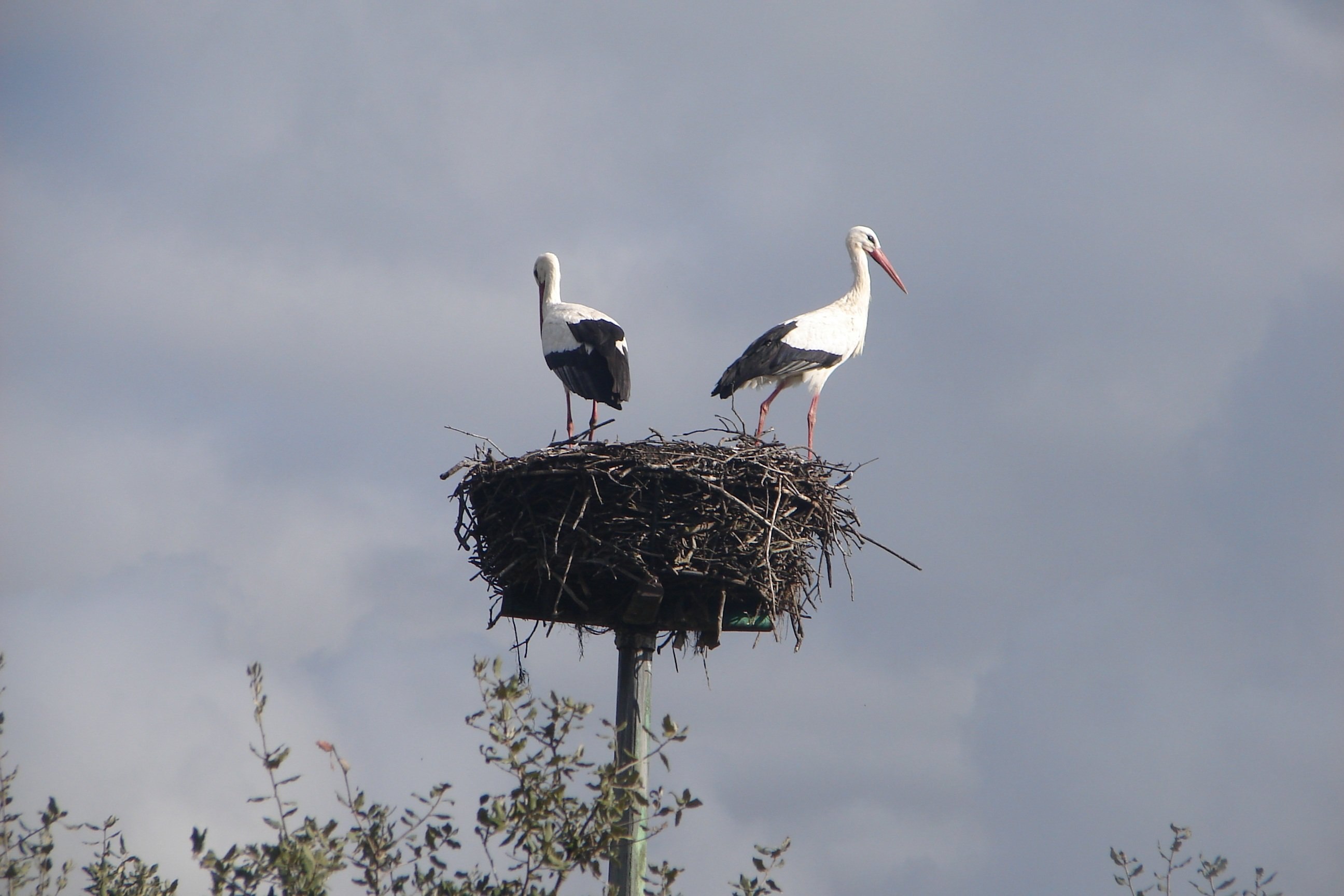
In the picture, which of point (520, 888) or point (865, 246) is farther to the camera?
point (865, 246)

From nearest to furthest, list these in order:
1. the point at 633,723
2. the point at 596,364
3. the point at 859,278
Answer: the point at 633,723
the point at 596,364
the point at 859,278

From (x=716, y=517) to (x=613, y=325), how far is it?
153 inches

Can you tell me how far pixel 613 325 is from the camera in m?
10.6

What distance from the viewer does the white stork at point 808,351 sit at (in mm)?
10211

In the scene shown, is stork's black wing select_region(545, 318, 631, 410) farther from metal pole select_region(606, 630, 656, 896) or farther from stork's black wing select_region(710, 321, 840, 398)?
metal pole select_region(606, 630, 656, 896)

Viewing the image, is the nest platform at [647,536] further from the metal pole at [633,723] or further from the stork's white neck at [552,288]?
the stork's white neck at [552,288]

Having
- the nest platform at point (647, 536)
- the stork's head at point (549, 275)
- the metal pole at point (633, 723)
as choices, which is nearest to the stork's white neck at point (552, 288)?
the stork's head at point (549, 275)

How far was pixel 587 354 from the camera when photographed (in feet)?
33.0

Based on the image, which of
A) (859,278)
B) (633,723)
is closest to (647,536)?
(633,723)

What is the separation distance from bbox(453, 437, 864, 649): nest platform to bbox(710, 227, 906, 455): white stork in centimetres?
272

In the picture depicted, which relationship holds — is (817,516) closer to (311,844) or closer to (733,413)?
(733,413)

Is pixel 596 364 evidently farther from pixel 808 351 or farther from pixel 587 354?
pixel 808 351

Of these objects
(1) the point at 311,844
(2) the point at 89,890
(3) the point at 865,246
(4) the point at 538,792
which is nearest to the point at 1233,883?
(4) the point at 538,792

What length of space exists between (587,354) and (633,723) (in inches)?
165
